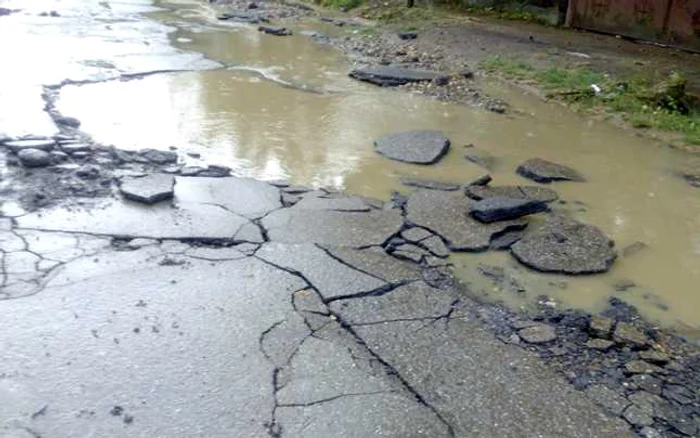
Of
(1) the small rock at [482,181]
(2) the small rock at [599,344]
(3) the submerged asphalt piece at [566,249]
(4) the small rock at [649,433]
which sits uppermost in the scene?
(1) the small rock at [482,181]

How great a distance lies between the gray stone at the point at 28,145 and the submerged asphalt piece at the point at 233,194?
Result: 1191 mm

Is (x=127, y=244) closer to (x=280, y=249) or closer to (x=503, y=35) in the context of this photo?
(x=280, y=249)

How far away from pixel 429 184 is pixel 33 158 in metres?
3.20

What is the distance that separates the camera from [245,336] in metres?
3.37

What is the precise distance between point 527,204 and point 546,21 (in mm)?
10861

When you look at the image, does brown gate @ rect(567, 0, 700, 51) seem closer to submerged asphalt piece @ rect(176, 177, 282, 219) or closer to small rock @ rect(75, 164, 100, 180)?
submerged asphalt piece @ rect(176, 177, 282, 219)

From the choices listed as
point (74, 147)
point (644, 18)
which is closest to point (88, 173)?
point (74, 147)

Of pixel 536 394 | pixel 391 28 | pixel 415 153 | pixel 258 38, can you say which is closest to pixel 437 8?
pixel 391 28

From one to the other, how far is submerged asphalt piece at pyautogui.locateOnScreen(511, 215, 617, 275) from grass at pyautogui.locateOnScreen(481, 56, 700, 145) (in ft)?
10.8

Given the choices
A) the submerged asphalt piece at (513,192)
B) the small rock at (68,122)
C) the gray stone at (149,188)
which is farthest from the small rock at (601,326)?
the small rock at (68,122)

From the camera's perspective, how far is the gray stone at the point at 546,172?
6026 millimetres

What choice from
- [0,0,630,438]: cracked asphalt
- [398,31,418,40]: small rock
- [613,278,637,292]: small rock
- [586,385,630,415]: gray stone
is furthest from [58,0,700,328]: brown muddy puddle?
[398,31,418,40]: small rock

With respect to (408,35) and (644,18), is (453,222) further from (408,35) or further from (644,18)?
(644,18)

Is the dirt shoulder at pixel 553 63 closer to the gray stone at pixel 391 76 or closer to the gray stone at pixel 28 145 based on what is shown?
the gray stone at pixel 391 76
